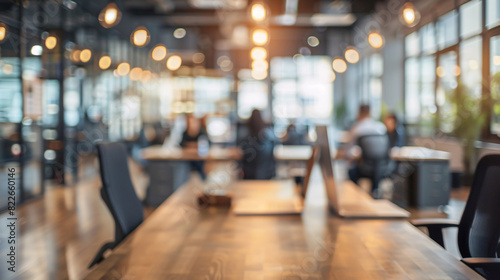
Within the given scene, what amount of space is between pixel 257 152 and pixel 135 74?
28.3 feet

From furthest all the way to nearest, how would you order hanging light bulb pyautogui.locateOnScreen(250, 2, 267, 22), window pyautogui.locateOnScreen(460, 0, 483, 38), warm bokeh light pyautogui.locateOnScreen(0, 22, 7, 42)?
window pyautogui.locateOnScreen(460, 0, 483, 38) → warm bokeh light pyautogui.locateOnScreen(0, 22, 7, 42) → hanging light bulb pyautogui.locateOnScreen(250, 2, 267, 22)

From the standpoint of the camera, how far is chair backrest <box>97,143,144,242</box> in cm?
271

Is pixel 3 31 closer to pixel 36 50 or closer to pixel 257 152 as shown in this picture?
pixel 36 50

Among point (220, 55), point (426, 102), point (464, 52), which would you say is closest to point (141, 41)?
point (464, 52)

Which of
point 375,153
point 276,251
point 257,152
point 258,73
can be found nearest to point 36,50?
point 257,152

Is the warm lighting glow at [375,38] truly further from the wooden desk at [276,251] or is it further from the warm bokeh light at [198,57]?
the warm bokeh light at [198,57]

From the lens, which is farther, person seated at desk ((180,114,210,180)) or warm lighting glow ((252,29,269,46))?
person seated at desk ((180,114,210,180))

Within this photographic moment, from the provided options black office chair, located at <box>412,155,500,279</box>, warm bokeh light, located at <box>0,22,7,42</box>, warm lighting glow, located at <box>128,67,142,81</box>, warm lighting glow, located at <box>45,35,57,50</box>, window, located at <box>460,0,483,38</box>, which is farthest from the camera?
warm lighting glow, located at <box>128,67,142,81</box>

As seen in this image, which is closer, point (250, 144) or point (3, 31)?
point (3, 31)

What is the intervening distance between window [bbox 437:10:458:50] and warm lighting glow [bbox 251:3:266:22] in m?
5.80

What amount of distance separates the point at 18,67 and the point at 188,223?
5823 millimetres

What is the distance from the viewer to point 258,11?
5.29 metres

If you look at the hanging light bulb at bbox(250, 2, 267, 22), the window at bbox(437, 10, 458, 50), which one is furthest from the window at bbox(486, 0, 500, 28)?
the hanging light bulb at bbox(250, 2, 267, 22)

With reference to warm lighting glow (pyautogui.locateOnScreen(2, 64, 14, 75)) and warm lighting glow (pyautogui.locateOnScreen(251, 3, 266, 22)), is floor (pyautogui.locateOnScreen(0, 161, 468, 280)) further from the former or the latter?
warm lighting glow (pyautogui.locateOnScreen(2, 64, 14, 75))
